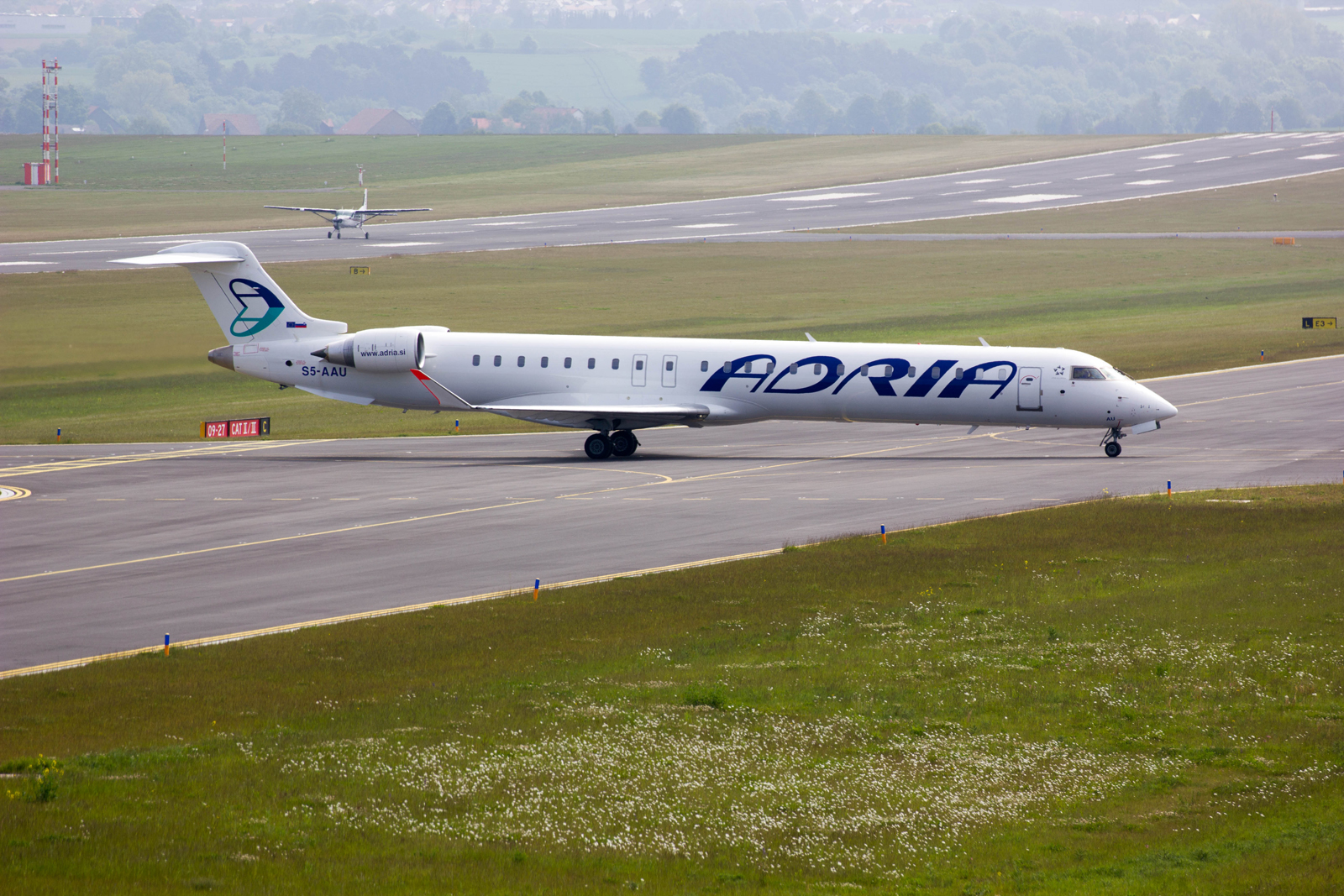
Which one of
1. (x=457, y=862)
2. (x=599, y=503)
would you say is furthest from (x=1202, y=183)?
(x=457, y=862)

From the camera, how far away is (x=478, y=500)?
37.5 metres

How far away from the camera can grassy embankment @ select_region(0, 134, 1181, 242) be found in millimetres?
138250

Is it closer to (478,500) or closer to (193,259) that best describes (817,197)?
(193,259)

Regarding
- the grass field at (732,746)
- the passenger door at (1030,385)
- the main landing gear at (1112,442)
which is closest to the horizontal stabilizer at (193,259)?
the passenger door at (1030,385)

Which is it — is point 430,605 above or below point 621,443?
below

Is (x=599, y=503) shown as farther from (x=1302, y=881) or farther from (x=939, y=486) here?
(x=1302, y=881)

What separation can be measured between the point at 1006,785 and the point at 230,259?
39.2m

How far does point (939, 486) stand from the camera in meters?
38.5

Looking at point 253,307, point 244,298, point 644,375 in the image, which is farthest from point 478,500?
point 244,298

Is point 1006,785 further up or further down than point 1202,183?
further down

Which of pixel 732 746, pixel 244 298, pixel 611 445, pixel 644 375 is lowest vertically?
pixel 732 746

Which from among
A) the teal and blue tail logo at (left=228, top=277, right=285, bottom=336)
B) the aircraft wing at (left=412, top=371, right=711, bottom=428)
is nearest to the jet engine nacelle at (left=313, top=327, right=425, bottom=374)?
the aircraft wing at (left=412, top=371, right=711, bottom=428)

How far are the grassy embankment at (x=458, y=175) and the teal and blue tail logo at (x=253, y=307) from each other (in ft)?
256

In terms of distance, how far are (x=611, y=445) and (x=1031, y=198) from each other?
331 feet
